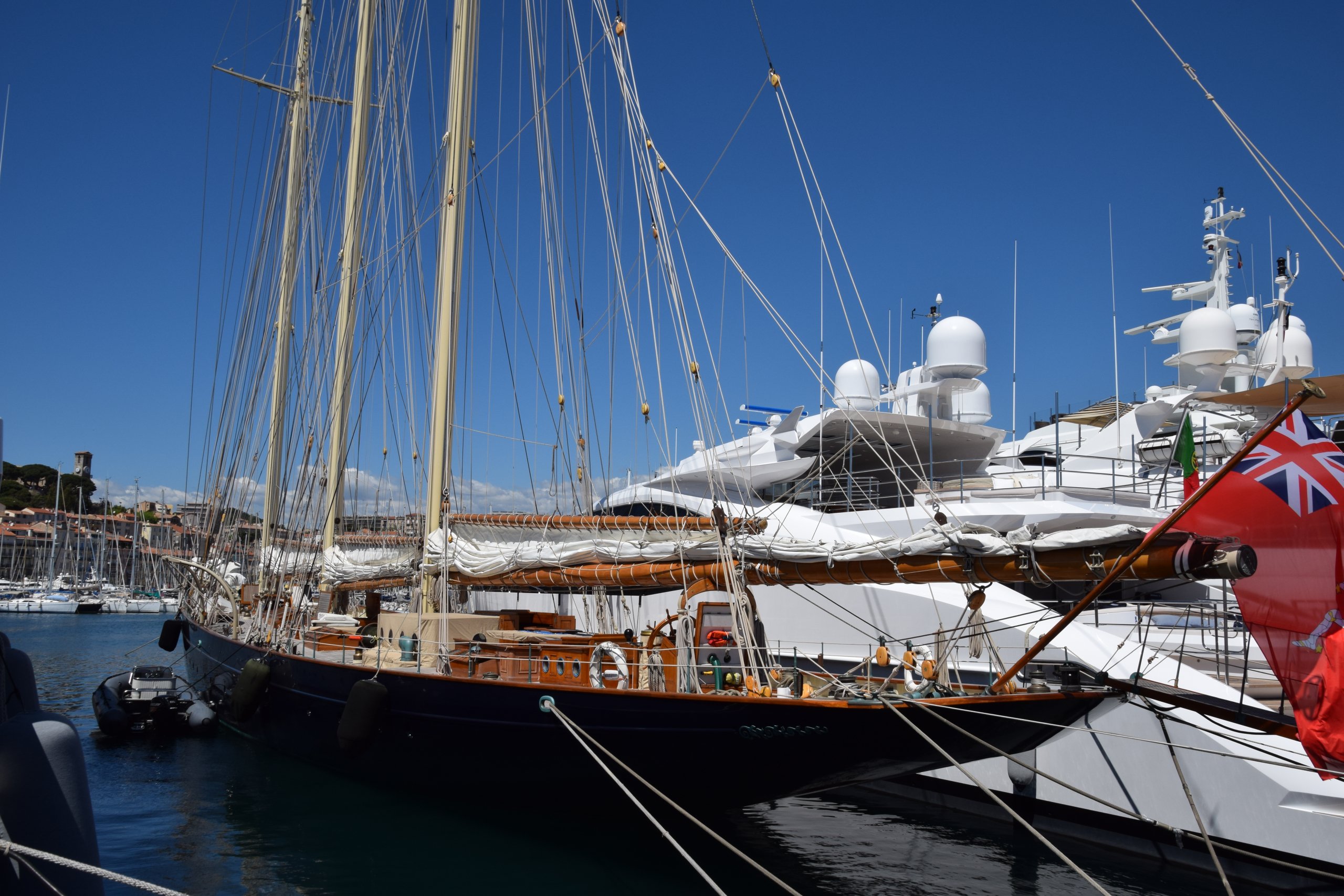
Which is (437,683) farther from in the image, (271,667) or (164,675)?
(164,675)

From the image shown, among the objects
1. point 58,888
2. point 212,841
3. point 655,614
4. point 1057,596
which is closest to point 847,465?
point 655,614

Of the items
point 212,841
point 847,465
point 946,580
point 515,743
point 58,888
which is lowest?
point 212,841

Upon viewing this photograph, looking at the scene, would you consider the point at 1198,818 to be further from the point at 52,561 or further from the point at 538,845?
the point at 52,561

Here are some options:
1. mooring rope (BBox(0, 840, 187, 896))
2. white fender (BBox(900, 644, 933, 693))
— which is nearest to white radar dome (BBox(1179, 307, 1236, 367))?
white fender (BBox(900, 644, 933, 693))

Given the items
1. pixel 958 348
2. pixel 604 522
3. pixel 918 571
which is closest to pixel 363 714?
pixel 604 522

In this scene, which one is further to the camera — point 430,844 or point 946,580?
point 430,844

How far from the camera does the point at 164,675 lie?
2250cm

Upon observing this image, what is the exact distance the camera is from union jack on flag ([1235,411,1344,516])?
841 cm

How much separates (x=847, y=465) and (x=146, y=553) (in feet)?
342

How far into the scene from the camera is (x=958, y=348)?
30297mm

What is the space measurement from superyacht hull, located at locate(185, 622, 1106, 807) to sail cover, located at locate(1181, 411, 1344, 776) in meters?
2.35

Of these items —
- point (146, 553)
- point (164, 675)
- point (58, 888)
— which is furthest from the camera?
point (146, 553)

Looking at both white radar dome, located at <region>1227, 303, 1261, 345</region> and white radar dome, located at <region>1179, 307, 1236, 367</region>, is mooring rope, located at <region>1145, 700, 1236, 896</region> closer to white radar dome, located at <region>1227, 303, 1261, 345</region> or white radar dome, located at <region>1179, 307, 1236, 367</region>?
white radar dome, located at <region>1179, 307, 1236, 367</region>

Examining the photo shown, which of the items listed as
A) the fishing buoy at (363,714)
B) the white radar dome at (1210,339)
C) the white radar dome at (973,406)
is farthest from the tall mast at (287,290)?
the white radar dome at (1210,339)
